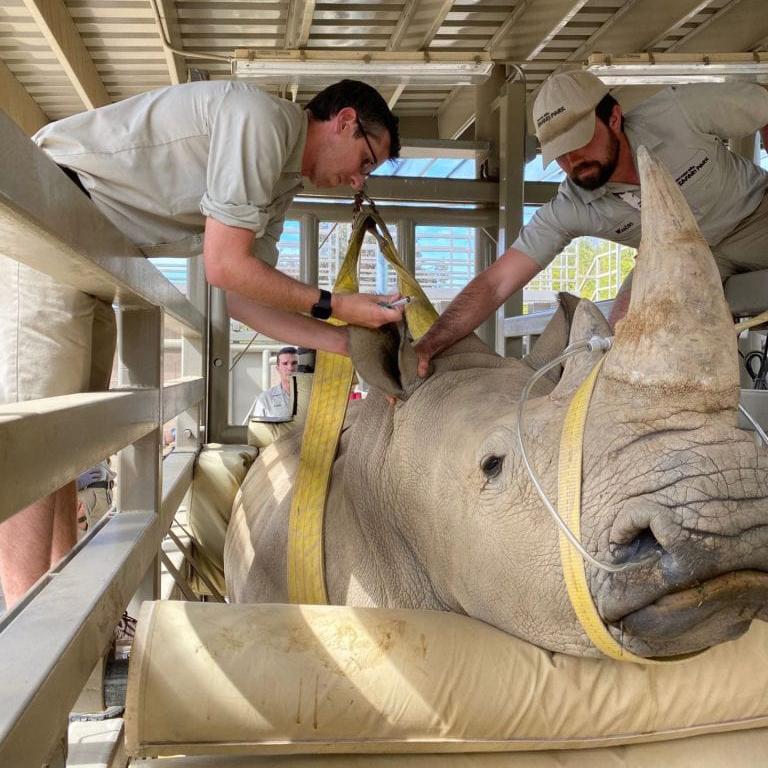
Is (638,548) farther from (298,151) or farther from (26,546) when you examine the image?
(298,151)

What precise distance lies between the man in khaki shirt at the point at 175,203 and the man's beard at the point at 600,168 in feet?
3.79

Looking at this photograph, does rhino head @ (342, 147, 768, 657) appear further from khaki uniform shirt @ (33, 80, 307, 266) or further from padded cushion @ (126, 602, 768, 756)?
khaki uniform shirt @ (33, 80, 307, 266)

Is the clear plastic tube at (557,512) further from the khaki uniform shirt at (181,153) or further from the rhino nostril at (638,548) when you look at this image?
the khaki uniform shirt at (181,153)

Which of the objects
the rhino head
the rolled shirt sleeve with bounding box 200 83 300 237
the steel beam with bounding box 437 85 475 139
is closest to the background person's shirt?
the steel beam with bounding box 437 85 475 139

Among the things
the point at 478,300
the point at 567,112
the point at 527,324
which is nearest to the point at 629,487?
the point at 478,300

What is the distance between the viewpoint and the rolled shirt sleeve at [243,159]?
2980 millimetres

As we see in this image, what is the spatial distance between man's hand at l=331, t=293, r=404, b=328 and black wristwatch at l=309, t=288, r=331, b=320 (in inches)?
1.0

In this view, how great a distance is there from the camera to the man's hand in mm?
3000

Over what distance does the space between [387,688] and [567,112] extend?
296cm

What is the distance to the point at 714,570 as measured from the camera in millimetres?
1638

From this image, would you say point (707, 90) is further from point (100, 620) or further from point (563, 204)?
point (100, 620)

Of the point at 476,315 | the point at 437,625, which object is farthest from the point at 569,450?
the point at 476,315

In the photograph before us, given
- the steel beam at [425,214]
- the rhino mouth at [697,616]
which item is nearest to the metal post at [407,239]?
the steel beam at [425,214]

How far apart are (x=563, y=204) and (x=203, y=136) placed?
2004mm
